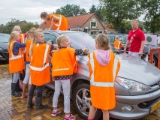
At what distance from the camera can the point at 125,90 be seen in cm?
281

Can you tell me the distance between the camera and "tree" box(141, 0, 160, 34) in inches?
813

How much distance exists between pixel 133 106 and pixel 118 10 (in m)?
25.2

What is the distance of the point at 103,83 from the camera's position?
8.63ft

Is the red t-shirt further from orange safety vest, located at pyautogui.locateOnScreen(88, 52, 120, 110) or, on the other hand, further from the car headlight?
orange safety vest, located at pyautogui.locateOnScreen(88, 52, 120, 110)

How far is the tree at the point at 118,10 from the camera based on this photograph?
83.6 feet

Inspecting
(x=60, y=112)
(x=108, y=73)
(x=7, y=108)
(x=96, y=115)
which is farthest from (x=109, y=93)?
(x=7, y=108)

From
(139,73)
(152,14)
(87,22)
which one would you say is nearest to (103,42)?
(139,73)

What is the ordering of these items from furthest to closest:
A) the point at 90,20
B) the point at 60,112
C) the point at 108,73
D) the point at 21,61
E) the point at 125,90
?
the point at 90,20 < the point at 21,61 < the point at 60,112 < the point at 125,90 < the point at 108,73

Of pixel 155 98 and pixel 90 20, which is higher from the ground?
pixel 90 20

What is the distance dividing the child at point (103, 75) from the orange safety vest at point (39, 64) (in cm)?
119

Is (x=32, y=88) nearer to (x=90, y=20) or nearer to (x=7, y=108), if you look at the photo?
(x=7, y=108)

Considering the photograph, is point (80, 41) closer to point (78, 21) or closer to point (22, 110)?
point (22, 110)

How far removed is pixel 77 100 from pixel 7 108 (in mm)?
1684

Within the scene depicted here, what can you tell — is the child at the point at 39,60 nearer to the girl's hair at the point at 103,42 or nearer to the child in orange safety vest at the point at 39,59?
the child in orange safety vest at the point at 39,59
